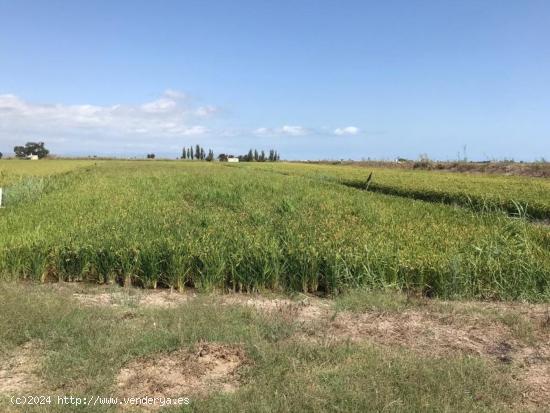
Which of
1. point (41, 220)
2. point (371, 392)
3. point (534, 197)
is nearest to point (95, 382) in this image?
point (371, 392)

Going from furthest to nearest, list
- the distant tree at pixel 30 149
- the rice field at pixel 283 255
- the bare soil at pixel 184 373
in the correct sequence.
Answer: the distant tree at pixel 30 149 → the rice field at pixel 283 255 → the bare soil at pixel 184 373

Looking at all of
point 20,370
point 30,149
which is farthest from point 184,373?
point 30,149

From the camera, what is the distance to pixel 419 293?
7605 mm

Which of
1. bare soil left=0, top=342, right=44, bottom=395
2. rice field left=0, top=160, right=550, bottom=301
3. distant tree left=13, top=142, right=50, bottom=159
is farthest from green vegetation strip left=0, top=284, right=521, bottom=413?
distant tree left=13, top=142, right=50, bottom=159

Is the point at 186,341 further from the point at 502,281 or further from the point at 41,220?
the point at 41,220

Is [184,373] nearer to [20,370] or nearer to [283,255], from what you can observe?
[20,370]

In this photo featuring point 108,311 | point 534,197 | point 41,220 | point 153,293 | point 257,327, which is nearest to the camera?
point 257,327

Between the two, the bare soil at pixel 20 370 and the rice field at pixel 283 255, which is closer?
the bare soil at pixel 20 370

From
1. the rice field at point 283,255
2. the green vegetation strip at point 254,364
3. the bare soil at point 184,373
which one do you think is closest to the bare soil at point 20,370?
the green vegetation strip at point 254,364

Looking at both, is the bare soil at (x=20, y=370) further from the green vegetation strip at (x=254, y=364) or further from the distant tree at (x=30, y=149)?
the distant tree at (x=30, y=149)

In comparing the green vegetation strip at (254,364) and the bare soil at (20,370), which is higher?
the green vegetation strip at (254,364)

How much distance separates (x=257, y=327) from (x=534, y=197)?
14802 mm

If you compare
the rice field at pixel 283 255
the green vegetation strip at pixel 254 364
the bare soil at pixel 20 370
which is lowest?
the bare soil at pixel 20 370

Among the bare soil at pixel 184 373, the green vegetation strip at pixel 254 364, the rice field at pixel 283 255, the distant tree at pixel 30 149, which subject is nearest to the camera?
the green vegetation strip at pixel 254 364
